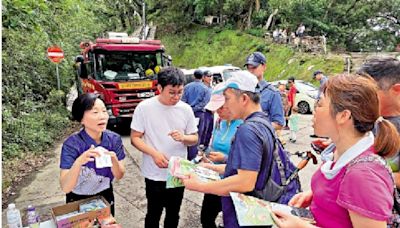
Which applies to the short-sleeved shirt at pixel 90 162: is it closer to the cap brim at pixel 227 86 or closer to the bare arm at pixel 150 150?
the bare arm at pixel 150 150

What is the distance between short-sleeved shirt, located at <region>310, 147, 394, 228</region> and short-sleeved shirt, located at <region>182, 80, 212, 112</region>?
13.5ft

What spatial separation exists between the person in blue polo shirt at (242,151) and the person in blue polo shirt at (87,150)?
722 millimetres

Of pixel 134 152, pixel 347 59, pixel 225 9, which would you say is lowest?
pixel 134 152

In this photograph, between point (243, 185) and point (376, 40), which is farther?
point (376, 40)

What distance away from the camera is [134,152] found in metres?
6.80

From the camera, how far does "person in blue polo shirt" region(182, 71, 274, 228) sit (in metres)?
1.61

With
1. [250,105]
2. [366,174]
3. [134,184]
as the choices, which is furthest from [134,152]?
[366,174]

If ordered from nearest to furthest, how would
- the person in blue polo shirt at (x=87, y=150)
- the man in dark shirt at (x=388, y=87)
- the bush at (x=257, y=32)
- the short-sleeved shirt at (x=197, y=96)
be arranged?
the man in dark shirt at (x=388, y=87)
the person in blue polo shirt at (x=87, y=150)
the short-sleeved shirt at (x=197, y=96)
the bush at (x=257, y=32)

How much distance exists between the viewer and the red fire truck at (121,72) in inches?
305

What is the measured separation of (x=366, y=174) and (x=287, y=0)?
2453 centimetres

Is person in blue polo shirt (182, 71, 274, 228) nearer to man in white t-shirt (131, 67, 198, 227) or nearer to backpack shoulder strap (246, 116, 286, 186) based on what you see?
backpack shoulder strap (246, 116, 286, 186)

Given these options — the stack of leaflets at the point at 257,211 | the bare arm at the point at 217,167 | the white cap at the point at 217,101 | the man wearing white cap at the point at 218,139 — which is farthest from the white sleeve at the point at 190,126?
the stack of leaflets at the point at 257,211

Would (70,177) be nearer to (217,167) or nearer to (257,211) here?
(217,167)

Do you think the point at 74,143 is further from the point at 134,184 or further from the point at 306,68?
the point at 306,68
